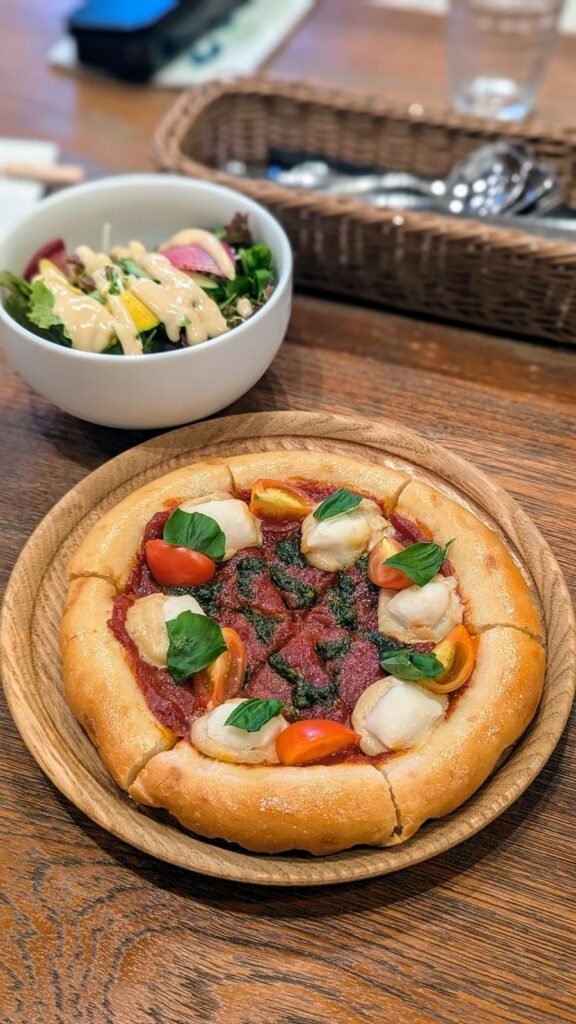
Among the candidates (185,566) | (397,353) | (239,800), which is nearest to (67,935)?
(239,800)

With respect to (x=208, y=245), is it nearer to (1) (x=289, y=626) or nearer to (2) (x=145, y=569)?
(2) (x=145, y=569)

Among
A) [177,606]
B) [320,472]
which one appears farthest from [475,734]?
[320,472]

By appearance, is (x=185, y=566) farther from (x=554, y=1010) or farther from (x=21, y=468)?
(x=554, y=1010)

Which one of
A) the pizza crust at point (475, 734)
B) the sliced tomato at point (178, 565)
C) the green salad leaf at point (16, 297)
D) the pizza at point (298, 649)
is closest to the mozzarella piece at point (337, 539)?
the pizza at point (298, 649)

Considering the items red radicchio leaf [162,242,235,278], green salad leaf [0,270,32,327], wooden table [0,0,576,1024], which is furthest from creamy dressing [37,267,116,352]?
wooden table [0,0,576,1024]

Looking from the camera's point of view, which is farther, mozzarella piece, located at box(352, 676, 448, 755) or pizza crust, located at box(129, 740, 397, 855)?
mozzarella piece, located at box(352, 676, 448, 755)

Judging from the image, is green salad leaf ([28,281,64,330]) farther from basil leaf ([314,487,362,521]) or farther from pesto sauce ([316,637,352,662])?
pesto sauce ([316,637,352,662])
